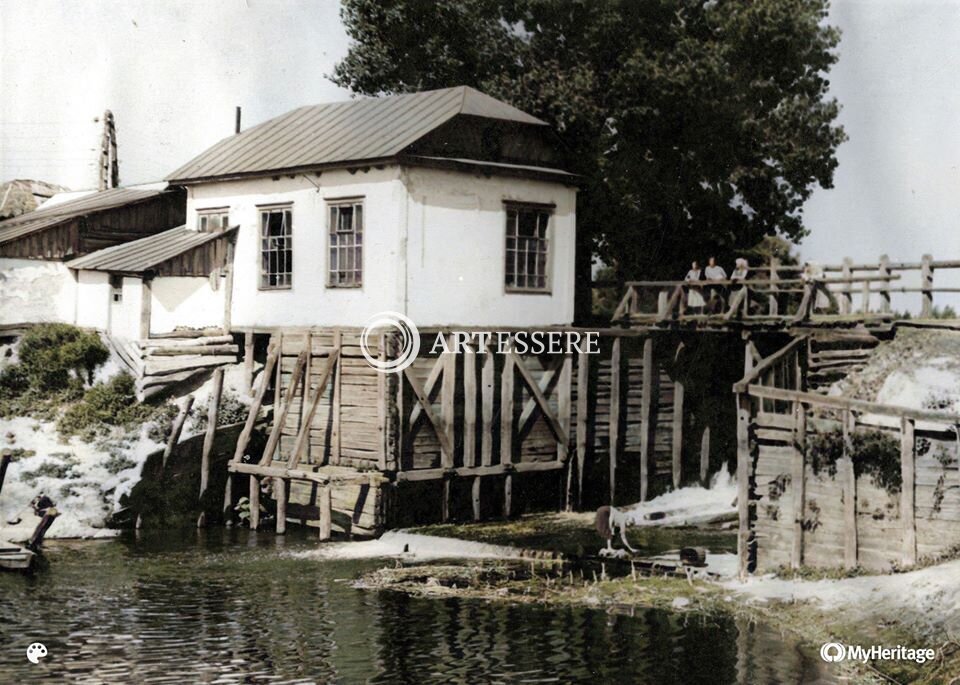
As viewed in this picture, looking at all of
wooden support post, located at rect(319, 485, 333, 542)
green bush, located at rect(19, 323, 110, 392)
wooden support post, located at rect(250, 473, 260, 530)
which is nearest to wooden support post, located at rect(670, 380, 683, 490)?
wooden support post, located at rect(319, 485, 333, 542)

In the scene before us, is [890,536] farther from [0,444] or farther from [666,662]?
[0,444]

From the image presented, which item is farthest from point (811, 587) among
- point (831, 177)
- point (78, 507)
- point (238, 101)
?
point (831, 177)

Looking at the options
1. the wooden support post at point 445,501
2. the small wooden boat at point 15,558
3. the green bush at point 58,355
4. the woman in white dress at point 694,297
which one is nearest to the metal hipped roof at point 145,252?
the green bush at point 58,355

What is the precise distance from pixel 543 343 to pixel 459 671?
13.2m

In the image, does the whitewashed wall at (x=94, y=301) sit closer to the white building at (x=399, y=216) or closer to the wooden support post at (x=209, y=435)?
the white building at (x=399, y=216)

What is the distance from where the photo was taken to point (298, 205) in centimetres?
2748

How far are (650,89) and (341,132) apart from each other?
29.2 ft

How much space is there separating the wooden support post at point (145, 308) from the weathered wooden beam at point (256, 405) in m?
2.95

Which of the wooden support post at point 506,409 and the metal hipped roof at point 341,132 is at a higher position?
the metal hipped roof at point 341,132

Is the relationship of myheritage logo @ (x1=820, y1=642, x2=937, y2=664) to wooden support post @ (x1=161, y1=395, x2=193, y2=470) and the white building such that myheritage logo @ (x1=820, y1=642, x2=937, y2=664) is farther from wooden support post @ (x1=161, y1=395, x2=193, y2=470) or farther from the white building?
wooden support post @ (x1=161, y1=395, x2=193, y2=470)

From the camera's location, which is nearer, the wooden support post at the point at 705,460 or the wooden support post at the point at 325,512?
the wooden support post at the point at 325,512

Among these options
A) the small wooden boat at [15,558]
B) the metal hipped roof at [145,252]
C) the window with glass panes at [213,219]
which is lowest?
the small wooden boat at [15,558]

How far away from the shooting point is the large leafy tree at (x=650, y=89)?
1267 inches
